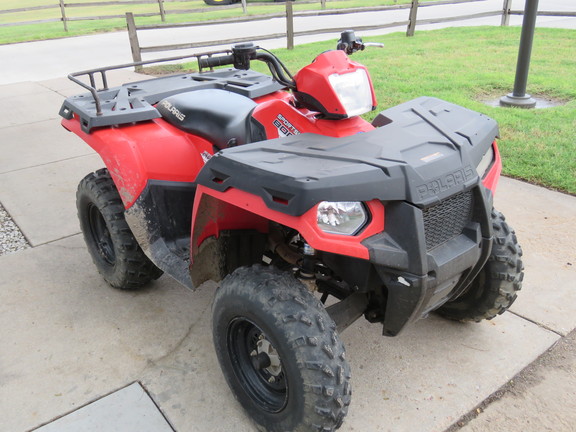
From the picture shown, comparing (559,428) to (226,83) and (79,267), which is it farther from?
(79,267)

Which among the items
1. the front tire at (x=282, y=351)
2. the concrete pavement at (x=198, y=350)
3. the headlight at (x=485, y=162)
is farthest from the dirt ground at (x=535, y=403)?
the headlight at (x=485, y=162)

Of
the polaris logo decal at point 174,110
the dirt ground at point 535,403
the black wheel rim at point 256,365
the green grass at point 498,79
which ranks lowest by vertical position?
the dirt ground at point 535,403

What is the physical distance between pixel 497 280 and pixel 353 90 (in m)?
1.07

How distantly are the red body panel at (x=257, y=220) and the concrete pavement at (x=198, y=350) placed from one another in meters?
0.66

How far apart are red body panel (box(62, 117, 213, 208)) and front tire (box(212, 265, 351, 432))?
792mm

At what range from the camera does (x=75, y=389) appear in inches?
98.7

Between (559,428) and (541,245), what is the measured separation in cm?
156

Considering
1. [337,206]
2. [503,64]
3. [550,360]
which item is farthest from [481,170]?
[503,64]

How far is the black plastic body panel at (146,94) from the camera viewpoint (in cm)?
282

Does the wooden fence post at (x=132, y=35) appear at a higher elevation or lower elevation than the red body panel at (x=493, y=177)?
lower

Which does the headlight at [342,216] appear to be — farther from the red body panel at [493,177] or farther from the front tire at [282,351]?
the red body panel at [493,177]

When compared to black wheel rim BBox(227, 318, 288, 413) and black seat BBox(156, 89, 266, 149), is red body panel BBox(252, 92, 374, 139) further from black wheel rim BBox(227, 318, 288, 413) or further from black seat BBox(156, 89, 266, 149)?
black wheel rim BBox(227, 318, 288, 413)

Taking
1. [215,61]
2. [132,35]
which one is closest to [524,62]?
[215,61]

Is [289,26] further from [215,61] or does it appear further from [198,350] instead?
[198,350]
